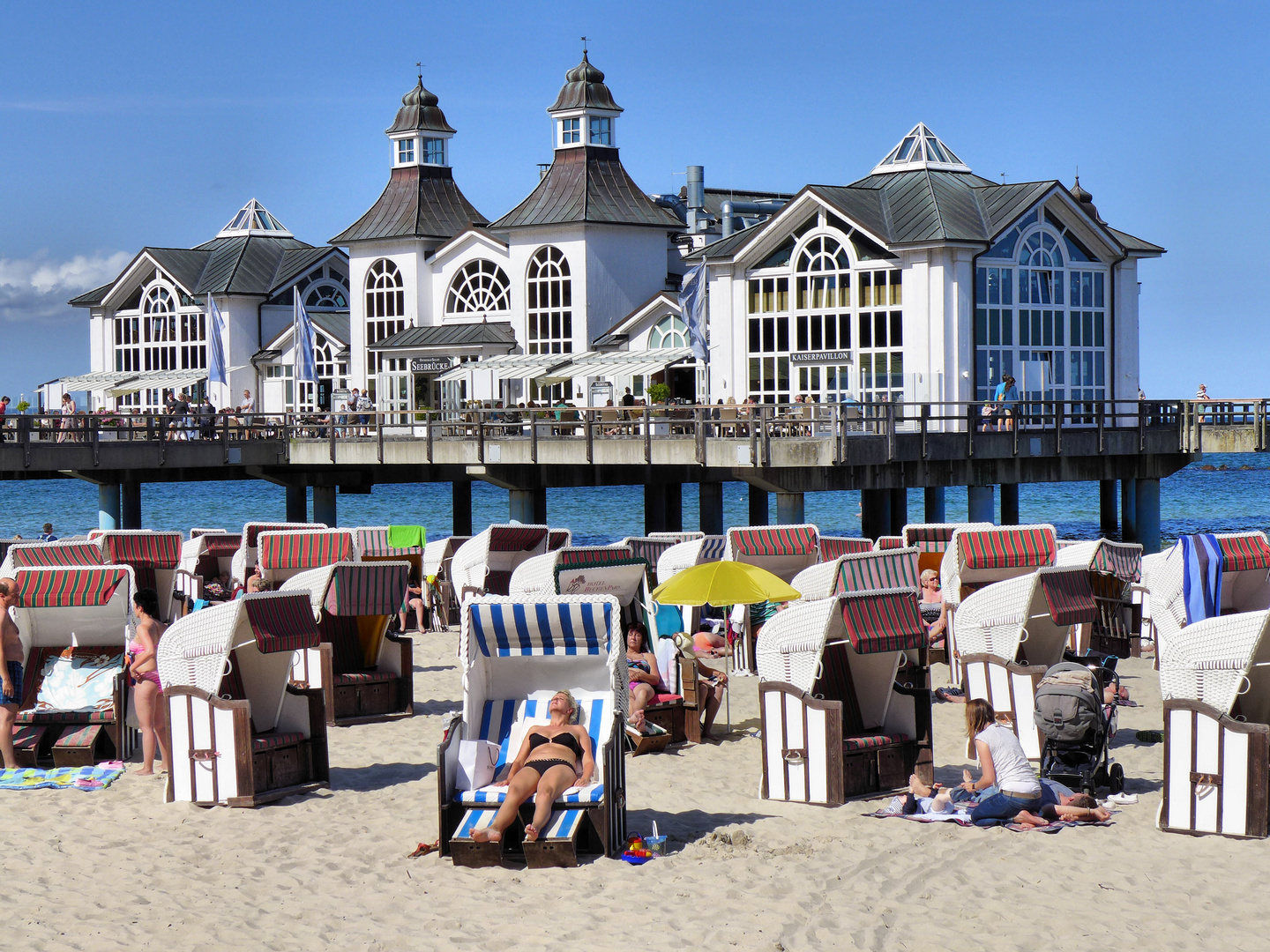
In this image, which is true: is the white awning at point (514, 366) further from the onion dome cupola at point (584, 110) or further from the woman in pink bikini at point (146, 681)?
the woman in pink bikini at point (146, 681)

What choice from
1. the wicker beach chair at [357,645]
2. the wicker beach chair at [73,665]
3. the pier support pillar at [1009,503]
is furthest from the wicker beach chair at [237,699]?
the pier support pillar at [1009,503]

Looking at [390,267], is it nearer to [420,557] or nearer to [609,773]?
[420,557]

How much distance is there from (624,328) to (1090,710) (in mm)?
29529

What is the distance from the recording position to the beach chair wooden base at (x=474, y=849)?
8.90m

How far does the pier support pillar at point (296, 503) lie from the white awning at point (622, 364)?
20.3ft

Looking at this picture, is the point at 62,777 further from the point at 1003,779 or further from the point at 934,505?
the point at 934,505

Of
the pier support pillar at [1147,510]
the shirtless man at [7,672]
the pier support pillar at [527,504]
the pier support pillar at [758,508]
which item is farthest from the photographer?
the pier support pillar at [758,508]

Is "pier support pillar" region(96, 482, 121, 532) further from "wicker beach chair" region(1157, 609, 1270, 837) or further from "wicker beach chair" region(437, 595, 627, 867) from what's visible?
"wicker beach chair" region(1157, 609, 1270, 837)

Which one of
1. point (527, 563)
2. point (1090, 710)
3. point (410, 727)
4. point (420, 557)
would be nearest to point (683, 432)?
point (420, 557)

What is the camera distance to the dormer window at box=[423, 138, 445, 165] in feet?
145

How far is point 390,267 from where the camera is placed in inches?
1693

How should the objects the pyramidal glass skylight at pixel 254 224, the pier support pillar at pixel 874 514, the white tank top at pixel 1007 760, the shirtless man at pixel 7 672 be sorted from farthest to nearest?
1. the pyramidal glass skylight at pixel 254 224
2. the pier support pillar at pixel 874 514
3. the shirtless man at pixel 7 672
4. the white tank top at pixel 1007 760

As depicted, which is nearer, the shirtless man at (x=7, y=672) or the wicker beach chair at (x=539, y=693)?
the wicker beach chair at (x=539, y=693)

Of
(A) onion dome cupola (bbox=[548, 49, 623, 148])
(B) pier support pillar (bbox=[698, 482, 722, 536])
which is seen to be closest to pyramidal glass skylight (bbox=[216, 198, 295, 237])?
(A) onion dome cupola (bbox=[548, 49, 623, 148])
